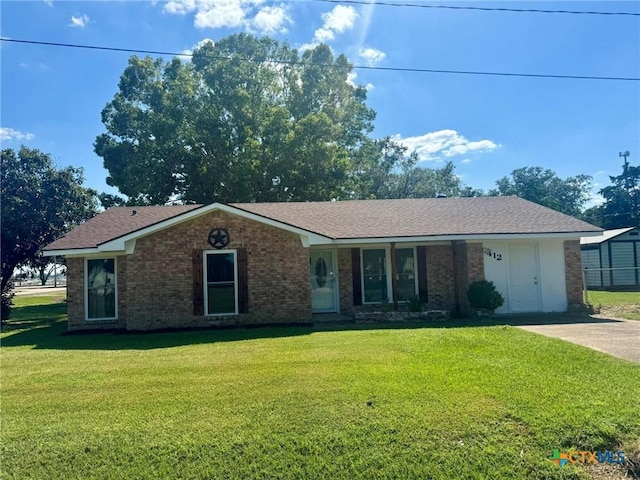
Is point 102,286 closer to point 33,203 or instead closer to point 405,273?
point 405,273

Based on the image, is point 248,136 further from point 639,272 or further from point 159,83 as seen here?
point 639,272

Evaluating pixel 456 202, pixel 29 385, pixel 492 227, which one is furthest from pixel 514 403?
pixel 456 202

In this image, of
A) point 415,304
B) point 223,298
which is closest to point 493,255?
point 415,304

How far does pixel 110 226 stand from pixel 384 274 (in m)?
9.29

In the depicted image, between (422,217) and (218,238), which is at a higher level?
(422,217)

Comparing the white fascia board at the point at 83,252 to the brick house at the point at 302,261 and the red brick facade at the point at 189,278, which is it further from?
the red brick facade at the point at 189,278

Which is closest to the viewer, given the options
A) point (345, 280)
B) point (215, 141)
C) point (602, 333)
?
point (602, 333)

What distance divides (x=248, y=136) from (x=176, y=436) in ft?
79.6

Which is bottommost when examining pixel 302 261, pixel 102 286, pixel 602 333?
pixel 602 333

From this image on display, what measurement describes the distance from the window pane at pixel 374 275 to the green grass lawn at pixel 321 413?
6286 millimetres

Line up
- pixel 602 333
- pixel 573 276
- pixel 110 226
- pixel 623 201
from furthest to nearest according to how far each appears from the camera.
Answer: pixel 623 201 → pixel 110 226 → pixel 573 276 → pixel 602 333

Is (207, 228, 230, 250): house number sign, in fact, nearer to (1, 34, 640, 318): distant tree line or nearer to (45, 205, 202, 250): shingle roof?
(45, 205, 202, 250): shingle roof

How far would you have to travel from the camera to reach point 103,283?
13.1m

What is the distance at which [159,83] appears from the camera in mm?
30688
